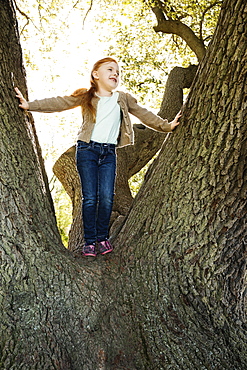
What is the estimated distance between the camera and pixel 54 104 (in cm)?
353

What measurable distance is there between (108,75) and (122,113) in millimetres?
330

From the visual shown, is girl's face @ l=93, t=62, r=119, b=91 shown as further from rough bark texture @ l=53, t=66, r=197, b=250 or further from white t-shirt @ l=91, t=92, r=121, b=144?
rough bark texture @ l=53, t=66, r=197, b=250

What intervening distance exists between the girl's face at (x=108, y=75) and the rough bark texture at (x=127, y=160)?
4.27ft

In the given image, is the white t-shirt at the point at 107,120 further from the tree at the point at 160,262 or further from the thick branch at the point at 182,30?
the thick branch at the point at 182,30

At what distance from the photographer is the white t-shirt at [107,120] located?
3.64m

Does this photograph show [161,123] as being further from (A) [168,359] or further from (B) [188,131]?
(A) [168,359]

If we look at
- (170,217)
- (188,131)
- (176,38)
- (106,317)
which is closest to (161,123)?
(188,131)

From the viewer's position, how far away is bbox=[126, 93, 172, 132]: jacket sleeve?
3.50 metres

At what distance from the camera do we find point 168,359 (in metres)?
2.86

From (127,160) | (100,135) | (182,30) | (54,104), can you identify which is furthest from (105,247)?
(182,30)

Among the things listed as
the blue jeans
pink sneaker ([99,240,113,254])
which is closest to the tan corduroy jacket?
the blue jeans

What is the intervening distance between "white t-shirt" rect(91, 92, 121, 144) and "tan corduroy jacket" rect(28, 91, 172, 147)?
4 centimetres

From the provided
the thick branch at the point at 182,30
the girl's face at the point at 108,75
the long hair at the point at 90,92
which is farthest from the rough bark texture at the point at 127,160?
the girl's face at the point at 108,75

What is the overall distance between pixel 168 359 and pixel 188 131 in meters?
1.54
